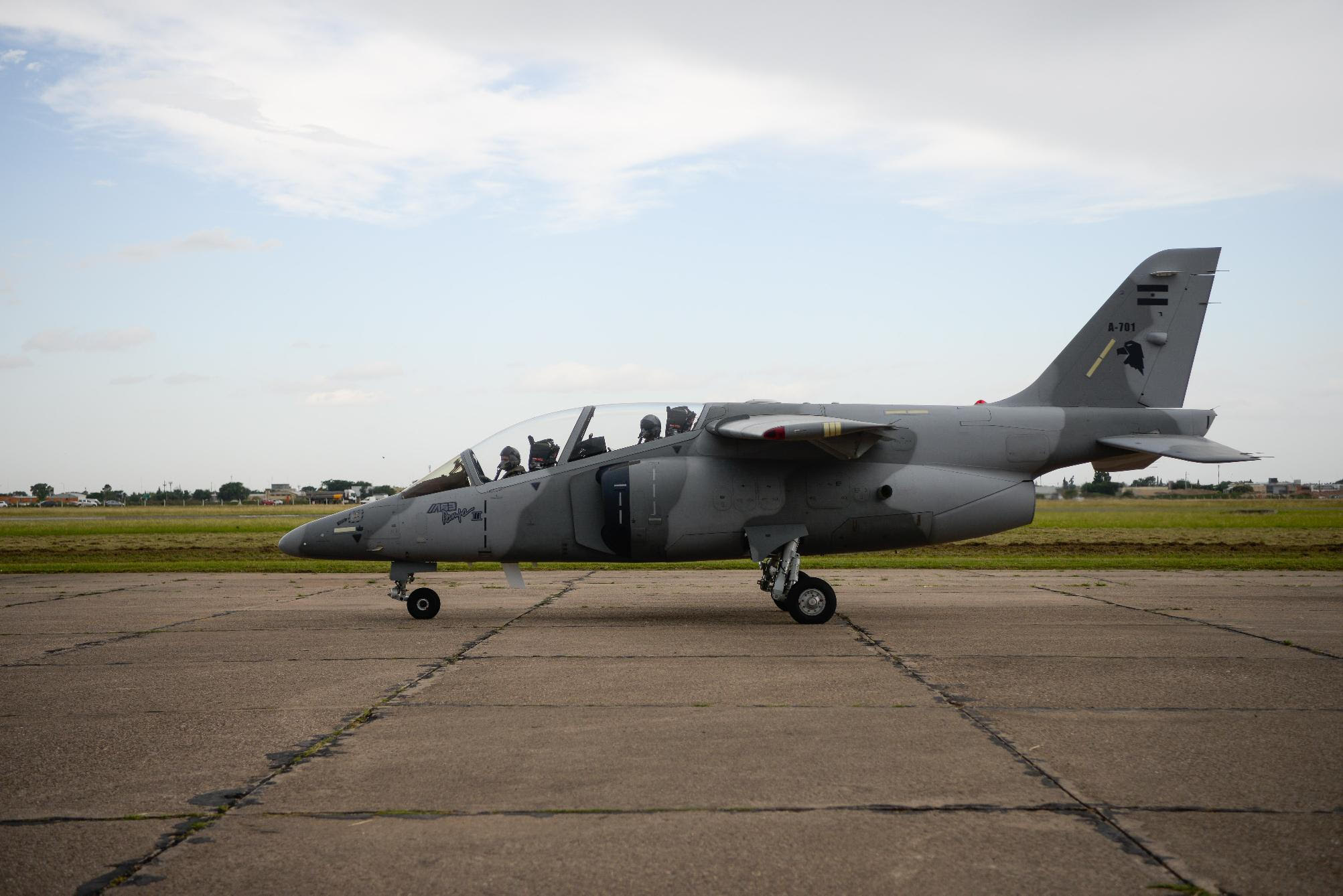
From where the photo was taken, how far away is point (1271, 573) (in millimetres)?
20094

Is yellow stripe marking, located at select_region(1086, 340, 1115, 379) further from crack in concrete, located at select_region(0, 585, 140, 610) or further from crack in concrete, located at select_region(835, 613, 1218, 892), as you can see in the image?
crack in concrete, located at select_region(0, 585, 140, 610)

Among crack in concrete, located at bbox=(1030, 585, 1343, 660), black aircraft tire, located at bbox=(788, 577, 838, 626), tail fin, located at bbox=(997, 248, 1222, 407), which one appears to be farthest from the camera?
tail fin, located at bbox=(997, 248, 1222, 407)

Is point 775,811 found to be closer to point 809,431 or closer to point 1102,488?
point 809,431

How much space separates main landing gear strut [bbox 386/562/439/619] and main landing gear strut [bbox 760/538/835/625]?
4393mm

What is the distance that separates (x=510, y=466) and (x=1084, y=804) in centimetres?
927

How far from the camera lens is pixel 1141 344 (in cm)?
1386

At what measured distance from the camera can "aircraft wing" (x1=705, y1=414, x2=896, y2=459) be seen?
11781mm

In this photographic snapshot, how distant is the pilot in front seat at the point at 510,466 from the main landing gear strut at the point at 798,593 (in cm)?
339

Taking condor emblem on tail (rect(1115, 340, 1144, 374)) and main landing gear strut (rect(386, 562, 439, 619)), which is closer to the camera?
main landing gear strut (rect(386, 562, 439, 619))

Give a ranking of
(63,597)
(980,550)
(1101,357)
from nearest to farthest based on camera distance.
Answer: (1101,357) → (63,597) → (980,550)

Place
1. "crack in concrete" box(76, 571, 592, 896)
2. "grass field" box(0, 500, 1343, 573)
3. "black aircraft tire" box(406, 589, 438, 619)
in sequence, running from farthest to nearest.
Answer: "grass field" box(0, 500, 1343, 573) → "black aircraft tire" box(406, 589, 438, 619) → "crack in concrete" box(76, 571, 592, 896)

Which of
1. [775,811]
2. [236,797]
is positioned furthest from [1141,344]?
[236,797]

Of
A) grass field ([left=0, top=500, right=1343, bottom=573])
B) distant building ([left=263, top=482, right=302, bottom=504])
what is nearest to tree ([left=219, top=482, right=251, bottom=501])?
distant building ([left=263, top=482, right=302, bottom=504])

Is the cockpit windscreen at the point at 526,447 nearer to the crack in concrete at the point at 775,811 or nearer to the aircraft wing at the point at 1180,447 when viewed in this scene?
the aircraft wing at the point at 1180,447
